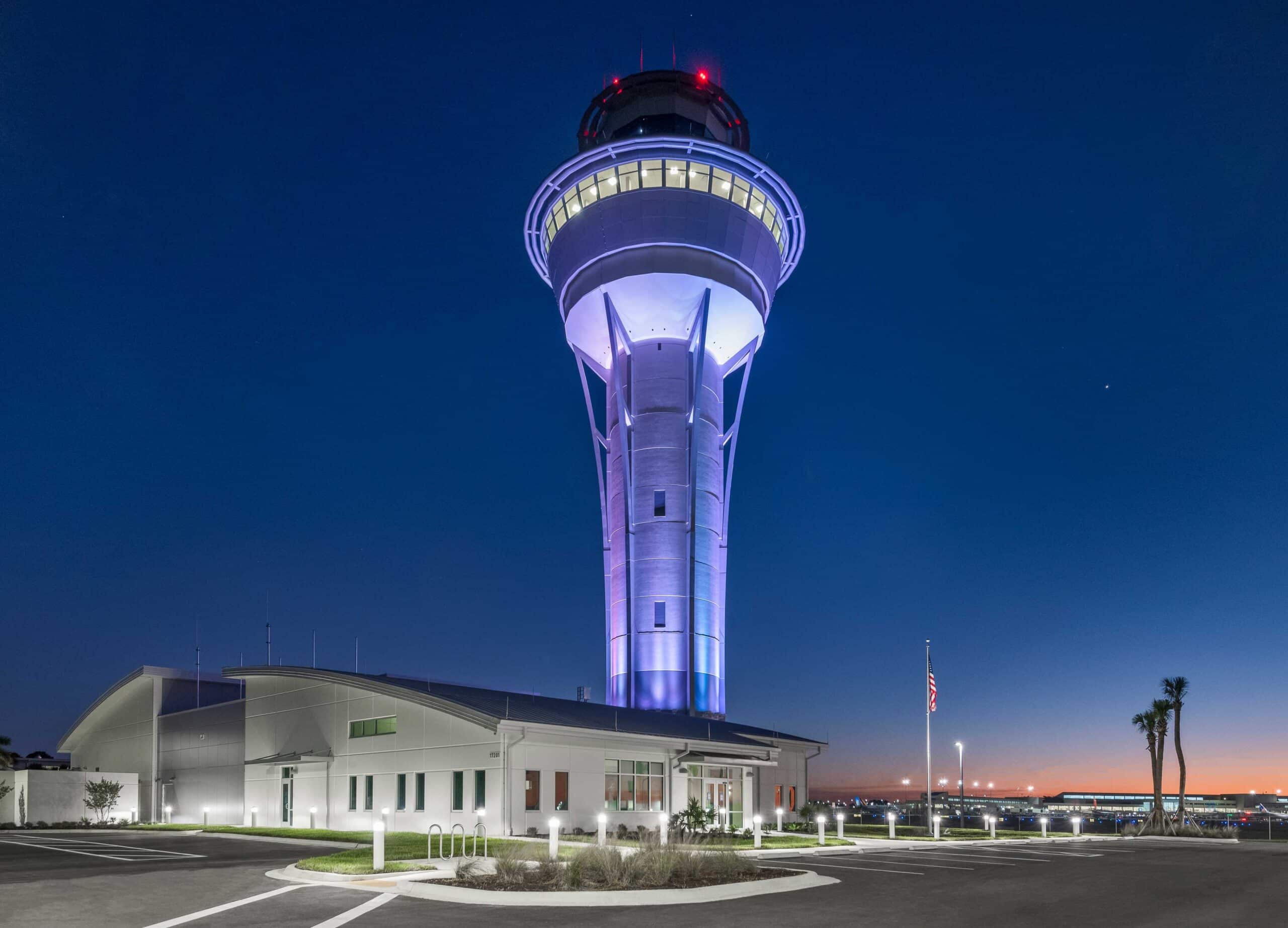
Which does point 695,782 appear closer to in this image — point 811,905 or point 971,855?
point 971,855

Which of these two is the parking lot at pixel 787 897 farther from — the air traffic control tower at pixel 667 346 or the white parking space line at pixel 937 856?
the air traffic control tower at pixel 667 346

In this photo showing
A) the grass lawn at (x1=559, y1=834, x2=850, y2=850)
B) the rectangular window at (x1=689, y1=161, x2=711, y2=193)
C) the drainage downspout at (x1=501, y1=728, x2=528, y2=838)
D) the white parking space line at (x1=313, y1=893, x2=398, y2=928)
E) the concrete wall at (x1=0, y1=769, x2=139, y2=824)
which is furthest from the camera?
the rectangular window at (x1=689, y1=161, x2=711, y2=193)

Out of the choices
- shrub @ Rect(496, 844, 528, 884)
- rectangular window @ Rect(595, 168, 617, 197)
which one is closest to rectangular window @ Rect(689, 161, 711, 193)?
Answer: rectangular window @ Rect(595, 168, 617, 197)

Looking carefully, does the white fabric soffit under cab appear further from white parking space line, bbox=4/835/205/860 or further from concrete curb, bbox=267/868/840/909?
A: concrete curb, bbox=267/868/840/909

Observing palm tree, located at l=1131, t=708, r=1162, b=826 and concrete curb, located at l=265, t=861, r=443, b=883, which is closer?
concrete curb, located at l=265, t=861, r=443, b=883

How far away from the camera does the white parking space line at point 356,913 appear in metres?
13.3

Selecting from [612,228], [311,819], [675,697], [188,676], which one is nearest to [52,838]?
[311,819]

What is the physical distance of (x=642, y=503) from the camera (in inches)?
2111

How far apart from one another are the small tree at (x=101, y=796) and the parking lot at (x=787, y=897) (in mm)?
23724

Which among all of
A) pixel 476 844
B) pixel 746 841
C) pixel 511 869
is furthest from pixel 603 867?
→ pixel 746 841

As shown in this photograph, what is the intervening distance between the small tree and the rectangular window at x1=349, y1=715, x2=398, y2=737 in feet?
62.4

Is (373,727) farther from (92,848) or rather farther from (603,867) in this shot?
(603,867)

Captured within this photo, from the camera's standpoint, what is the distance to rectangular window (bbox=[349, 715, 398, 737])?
36000mm

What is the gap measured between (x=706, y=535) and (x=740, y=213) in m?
16.8
